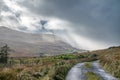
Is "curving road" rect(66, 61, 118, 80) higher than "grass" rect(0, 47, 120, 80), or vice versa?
"grass" rect(0, 47, 120, 80)

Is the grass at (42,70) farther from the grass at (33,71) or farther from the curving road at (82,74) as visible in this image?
the curving road at (82,74)

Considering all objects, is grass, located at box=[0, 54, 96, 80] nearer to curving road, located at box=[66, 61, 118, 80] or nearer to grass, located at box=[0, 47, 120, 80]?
grass, located at box=[0, 47, 120, 80]

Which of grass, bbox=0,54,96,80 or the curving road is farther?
the curving road

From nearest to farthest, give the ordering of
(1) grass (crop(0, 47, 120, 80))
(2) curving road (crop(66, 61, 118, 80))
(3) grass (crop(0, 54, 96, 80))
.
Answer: (3) grass (crop(0, 54, 96, 80)) → (1) grass (crop(0, 47, 120, 80)) → (2) curving road (crop(66, 61, 118, 80))

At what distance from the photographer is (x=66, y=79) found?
42.3m

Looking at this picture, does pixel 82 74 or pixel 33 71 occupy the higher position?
pixel 33 71

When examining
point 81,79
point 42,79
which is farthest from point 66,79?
point 42,79

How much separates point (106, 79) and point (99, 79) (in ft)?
3.54

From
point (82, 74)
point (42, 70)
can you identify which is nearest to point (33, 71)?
point (42, 70)

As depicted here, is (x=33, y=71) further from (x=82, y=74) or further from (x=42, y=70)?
(x=82, y=74)

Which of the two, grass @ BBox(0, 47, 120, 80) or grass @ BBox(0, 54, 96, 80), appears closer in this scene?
grass @ BBox(0, 54, 96, 80)

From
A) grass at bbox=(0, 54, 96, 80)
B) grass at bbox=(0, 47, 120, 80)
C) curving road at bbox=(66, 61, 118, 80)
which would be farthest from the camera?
curving road at bbox=(66, 61, 118, 80)

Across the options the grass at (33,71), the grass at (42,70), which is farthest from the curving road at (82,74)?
the grass at (33,71)

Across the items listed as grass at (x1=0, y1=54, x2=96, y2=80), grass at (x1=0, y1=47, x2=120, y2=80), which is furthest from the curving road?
grass at (x1=0, y1=54, x2=96, y2=80)
